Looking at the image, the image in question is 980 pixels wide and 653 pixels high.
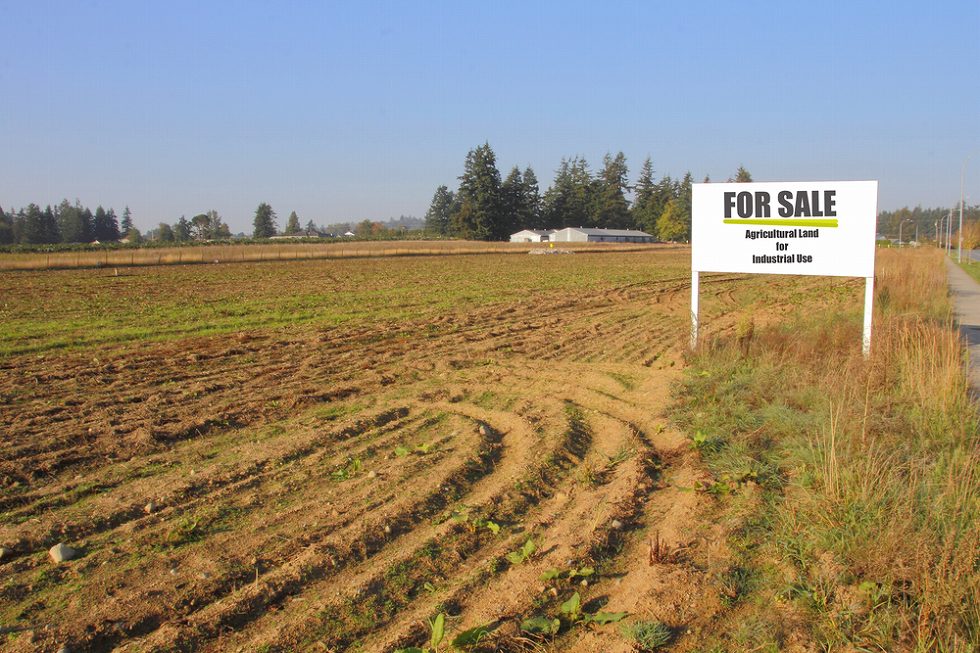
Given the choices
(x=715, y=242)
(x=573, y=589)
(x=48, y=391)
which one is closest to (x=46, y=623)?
(x=573, y=589)

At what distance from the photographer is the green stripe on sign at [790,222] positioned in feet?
35.4

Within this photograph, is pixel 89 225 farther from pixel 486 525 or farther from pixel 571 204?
pixel 486 525

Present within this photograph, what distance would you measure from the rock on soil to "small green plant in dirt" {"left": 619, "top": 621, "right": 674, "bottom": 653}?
3433mm

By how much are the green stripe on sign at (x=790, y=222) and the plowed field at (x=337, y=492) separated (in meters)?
2.19

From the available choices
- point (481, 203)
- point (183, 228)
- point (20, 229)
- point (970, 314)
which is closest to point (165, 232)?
point (183, 228)

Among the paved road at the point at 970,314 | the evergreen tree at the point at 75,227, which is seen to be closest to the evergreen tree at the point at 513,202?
the evergreen tree at the point at 75,227

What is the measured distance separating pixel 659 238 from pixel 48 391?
397 ft

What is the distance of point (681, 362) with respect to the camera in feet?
35.6

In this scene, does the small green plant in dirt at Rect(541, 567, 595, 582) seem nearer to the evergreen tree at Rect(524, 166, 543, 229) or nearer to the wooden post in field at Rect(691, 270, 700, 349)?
the wooden post in field at Rect(691, 270, 700, 349)

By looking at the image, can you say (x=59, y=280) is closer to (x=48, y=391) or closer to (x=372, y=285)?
(x=372, y=285)

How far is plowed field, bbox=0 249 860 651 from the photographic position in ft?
13.5

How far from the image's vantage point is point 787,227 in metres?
11.1

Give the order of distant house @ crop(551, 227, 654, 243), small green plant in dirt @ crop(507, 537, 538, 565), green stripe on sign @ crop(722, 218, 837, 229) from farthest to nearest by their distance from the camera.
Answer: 1. distant house @ crop(551, 227, 654, 243)
2. green stripe on sign @ crop(722, 218, 837, 229)
3. small green plant in dirt @ crop(507, 537, 538, 565)

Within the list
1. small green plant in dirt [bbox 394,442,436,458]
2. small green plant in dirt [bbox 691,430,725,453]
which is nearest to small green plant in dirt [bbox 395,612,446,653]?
small green plant in dirt [bbox 394,442,436,458]
